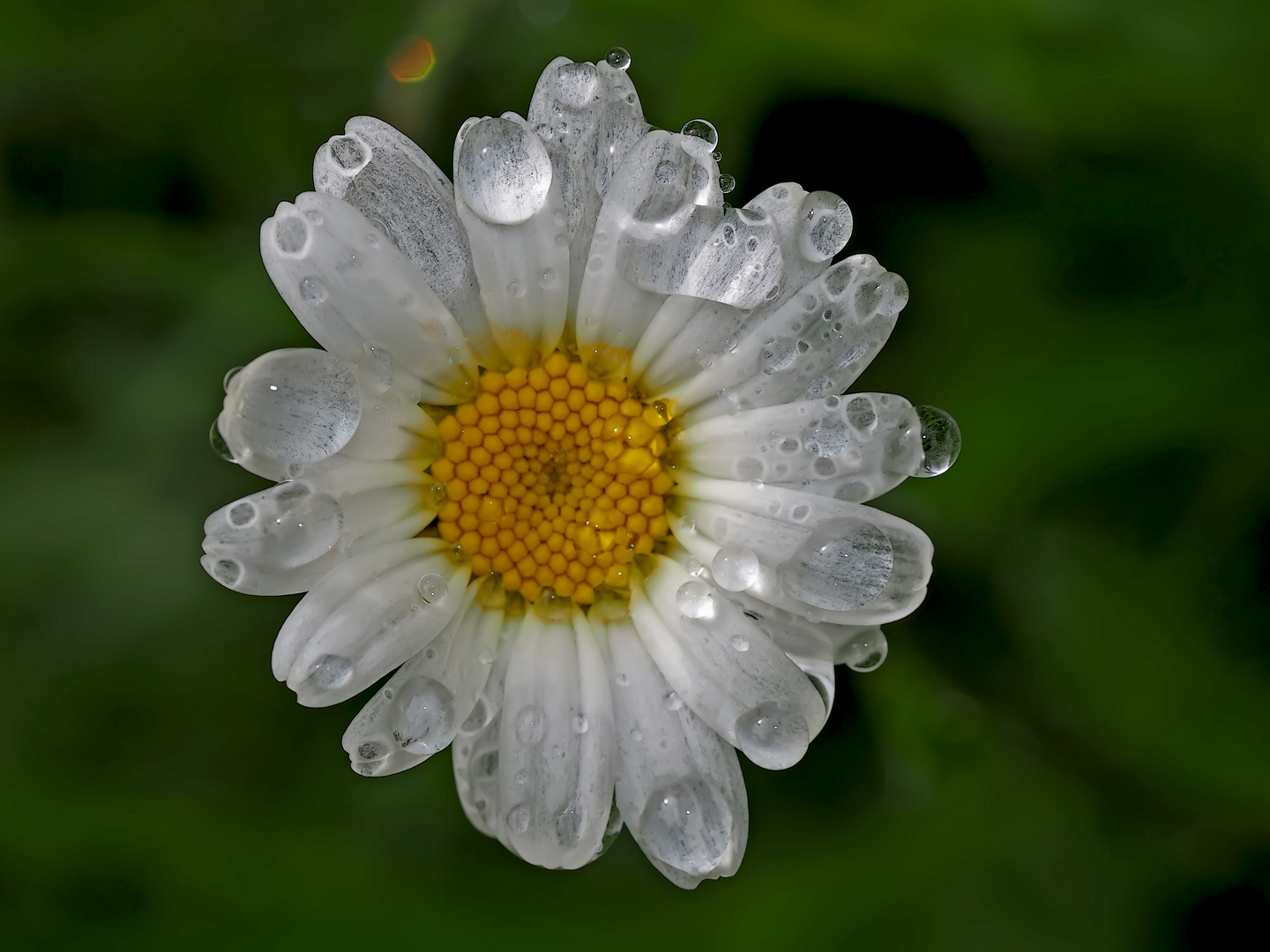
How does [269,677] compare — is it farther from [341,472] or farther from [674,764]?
[674,764]

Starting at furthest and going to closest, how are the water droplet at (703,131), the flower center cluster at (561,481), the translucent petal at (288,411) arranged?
the flower center cluster at (561,481), the water droplet at (703,131), the translucent petal at (288,411)

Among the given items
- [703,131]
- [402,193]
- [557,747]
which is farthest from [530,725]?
[703,131]

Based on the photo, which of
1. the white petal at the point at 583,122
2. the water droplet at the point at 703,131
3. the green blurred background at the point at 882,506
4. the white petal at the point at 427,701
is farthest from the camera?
the green blurred background at the point at 882,506

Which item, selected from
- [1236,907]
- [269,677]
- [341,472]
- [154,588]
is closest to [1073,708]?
[1236,907]

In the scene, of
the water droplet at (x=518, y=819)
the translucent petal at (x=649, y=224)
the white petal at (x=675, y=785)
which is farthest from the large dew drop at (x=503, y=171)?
the water droplet at (x=518, y=819)

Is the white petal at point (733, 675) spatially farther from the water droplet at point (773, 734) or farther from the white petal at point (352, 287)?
the white petal at point (352, 287)

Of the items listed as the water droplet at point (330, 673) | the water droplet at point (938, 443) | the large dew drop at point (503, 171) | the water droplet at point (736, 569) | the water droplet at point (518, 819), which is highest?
the large dew drop at point (503, 171)

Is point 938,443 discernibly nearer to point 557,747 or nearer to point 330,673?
point 557,747

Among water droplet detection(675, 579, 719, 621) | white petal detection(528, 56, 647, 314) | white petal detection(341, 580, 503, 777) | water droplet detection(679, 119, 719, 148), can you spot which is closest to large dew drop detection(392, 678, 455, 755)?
white petal detection(341, 580, 503, 777)
